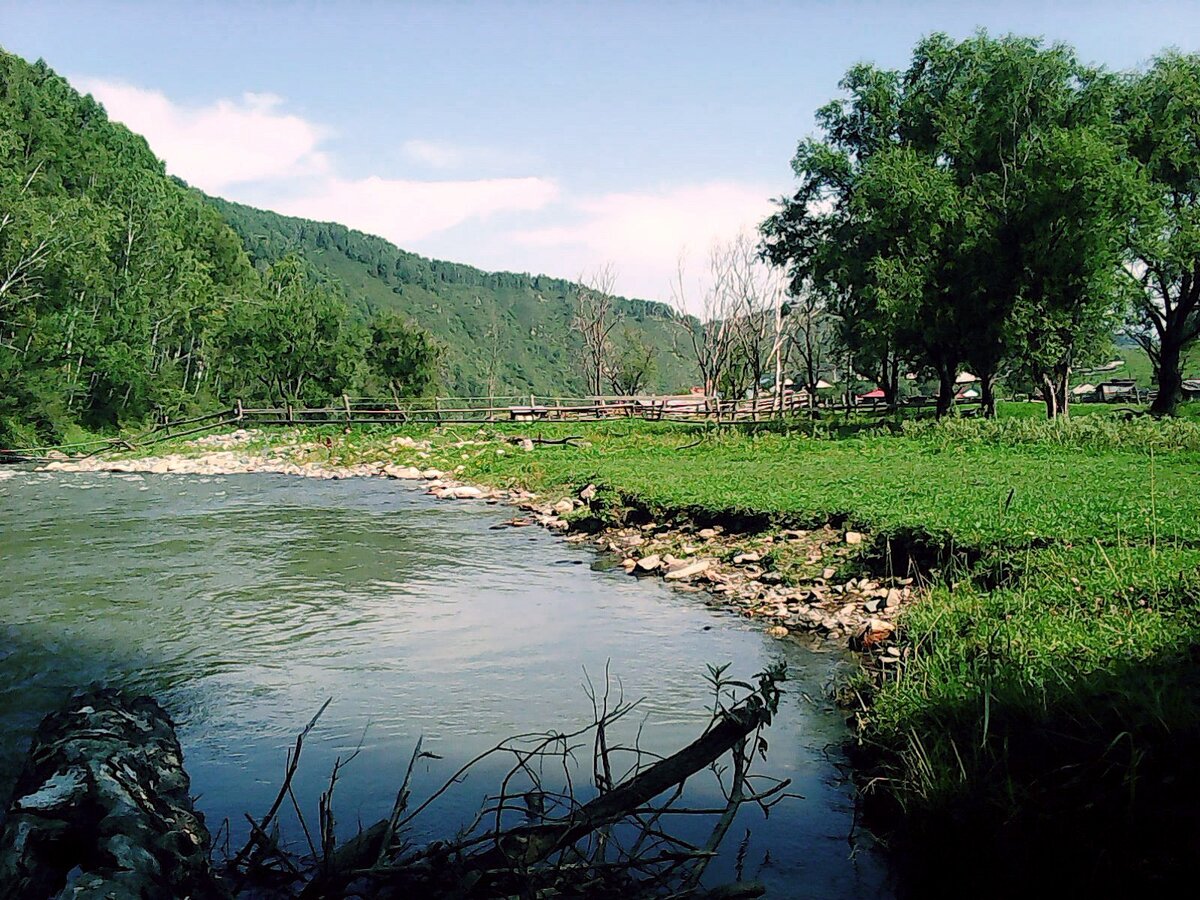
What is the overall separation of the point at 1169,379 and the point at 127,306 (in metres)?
41.8

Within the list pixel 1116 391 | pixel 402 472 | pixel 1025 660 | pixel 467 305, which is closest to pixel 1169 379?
pixel 402 472

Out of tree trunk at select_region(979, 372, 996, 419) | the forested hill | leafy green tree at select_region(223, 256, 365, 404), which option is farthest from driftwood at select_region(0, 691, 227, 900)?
the forested hill

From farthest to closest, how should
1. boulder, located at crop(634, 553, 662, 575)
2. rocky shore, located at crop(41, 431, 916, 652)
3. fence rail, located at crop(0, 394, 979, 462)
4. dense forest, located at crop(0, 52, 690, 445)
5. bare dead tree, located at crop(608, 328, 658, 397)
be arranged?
bare dead tree, located at crop(608, 328, 658, 397) < fence rail, located at crop(0, 394, 979, 462) < dense forest, located at crop(0, 52, 690, 445) < boulder, located at crop(634, 553, 662, 575) < rocky shore, located at crop(41, 431, 916, 652)

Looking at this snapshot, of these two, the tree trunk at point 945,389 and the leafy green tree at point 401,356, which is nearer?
the tree trunk at point 945,389

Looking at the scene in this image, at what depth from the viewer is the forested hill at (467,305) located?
123562 millimetres

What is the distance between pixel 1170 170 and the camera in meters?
30.4

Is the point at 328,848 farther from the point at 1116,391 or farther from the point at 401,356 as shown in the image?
the point at 1116,391

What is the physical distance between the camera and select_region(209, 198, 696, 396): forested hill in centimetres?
12356

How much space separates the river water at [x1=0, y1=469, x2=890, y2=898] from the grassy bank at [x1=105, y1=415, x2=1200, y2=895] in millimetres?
581

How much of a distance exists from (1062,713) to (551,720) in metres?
3.78

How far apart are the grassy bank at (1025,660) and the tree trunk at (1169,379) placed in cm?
1870

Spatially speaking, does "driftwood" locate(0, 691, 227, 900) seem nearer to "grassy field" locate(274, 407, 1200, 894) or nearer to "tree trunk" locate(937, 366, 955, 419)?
"grassy field" locate(274, 407, 1200, 894)

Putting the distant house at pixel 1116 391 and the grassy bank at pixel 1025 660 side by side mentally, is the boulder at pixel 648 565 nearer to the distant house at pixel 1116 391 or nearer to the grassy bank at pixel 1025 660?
the grassy bank at pixel 1025 660

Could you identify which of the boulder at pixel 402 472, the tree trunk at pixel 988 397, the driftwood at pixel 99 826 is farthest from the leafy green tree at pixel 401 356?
the driftwood at pixel 99 826
